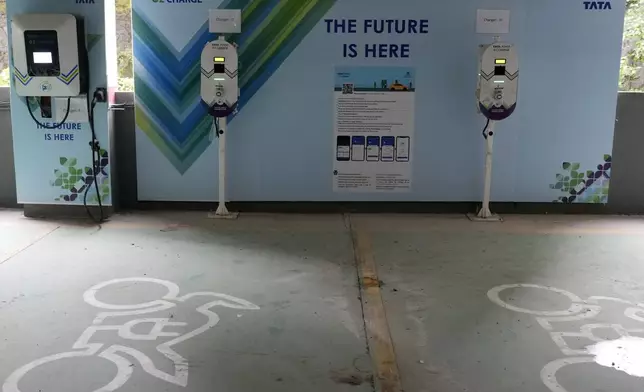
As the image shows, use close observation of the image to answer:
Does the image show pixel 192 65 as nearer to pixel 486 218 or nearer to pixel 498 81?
pixel 498 81

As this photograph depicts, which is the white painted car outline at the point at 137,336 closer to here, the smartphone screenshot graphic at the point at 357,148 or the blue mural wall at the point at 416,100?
the blue mural wall at the point at 416,100

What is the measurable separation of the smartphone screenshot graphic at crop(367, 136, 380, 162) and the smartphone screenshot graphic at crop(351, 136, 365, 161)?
57 mm

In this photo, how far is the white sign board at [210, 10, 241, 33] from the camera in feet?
18.8

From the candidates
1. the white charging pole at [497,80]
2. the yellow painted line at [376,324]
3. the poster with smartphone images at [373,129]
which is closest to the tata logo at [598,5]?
the white charging pole at [497,80]

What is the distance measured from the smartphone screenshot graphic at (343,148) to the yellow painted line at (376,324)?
1.15 meters

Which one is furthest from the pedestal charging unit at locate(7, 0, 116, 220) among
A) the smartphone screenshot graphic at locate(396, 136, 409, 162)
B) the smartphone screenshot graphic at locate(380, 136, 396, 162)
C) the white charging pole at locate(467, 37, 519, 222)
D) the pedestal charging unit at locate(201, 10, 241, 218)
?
the white charging pole at locate(467, 37, 519, 222)

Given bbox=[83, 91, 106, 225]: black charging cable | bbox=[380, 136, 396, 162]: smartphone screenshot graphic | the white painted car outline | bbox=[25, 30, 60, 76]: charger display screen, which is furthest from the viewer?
bbox=[380, 136, 396, 162]: smartphone screenshot graphic

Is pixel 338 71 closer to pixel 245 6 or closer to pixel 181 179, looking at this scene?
pixel 245 6

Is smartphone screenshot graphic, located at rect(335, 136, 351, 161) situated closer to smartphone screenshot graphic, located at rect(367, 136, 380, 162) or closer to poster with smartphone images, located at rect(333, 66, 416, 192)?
poster with smartphone images, located at rect(333, 66, 416, 192)

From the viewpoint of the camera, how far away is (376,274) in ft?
14.1

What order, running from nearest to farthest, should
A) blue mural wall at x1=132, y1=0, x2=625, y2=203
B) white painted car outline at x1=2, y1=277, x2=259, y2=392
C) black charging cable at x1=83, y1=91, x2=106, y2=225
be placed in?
1. white painted car outline at x1=2, y1=277, x2=259, y2=392
2. black charging cable at x1=83, y1=91, x2=106, y2=225
3. blue mural wall at x1=132, y1=0, x2=625, y2=203

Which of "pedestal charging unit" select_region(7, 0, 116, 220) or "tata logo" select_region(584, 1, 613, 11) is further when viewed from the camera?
"tata logo" select_region(584, 1, 613, 11)

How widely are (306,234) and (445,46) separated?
2.18 m

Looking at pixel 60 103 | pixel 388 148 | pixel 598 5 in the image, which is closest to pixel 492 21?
pixel 598 5
